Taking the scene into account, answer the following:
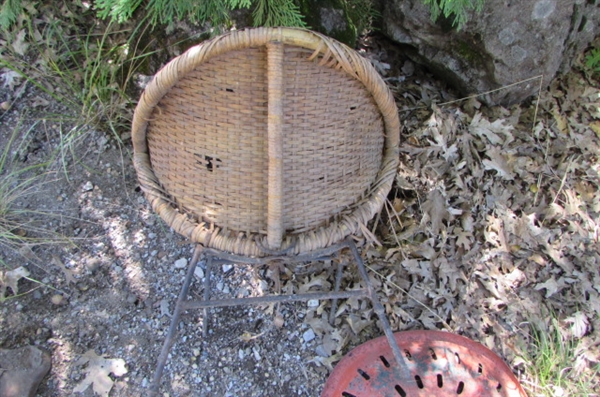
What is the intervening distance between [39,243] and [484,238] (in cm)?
231

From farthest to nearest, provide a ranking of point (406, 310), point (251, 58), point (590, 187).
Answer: point (590, 187), point (406, 310), point (251, 58)

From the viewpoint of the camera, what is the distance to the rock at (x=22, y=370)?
2.04 metres

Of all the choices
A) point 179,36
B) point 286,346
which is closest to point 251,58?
point 179,36

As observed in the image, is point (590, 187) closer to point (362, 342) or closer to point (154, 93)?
point (362, 342)

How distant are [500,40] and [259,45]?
1730mm

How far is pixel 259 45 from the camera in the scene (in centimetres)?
128

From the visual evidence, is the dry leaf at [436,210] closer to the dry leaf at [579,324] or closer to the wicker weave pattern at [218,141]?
the dry leaf at [579,324]

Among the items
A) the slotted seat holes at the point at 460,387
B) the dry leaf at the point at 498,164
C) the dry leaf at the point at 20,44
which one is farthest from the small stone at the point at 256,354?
the dry leaf at the point at 20,44

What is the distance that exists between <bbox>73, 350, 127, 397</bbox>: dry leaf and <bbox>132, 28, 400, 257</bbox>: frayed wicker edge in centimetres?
96

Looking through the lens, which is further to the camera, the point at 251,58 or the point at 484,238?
the point at 484,238

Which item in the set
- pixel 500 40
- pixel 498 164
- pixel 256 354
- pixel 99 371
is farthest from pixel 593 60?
pixel 99 371

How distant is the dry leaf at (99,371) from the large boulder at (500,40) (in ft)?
7.54

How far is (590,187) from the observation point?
105 inches

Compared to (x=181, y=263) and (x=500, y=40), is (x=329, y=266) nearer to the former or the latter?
(x=181, y=263)
